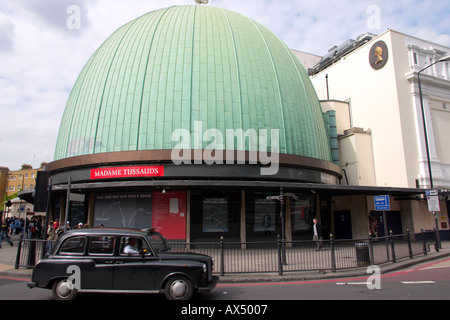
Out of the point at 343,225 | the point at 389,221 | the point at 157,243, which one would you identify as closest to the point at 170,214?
the point at 157,243

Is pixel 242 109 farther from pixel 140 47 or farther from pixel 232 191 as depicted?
pixel 140 47

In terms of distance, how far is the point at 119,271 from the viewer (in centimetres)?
748

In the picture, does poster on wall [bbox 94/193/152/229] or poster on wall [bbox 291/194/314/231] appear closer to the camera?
poster on wall [bbox 94/193/152/229]

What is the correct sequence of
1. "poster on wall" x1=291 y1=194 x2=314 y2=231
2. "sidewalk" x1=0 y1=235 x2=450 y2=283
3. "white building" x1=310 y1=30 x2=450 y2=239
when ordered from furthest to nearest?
"white building" x1=310 y1=30 x2=450 y2=239 < "poster on wall" x1=291 y1=194 x2=314 y2=231 < "sidewalk" x1=0 y1=235 x2=450 y2=283

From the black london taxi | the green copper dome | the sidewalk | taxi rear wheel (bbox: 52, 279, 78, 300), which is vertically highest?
the green copper dome

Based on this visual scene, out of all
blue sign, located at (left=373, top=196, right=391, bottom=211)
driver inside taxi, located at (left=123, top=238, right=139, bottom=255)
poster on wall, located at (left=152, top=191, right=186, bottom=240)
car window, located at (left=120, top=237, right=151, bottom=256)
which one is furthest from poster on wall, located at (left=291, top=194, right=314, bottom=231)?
driver inside taxi, located at (left=123, top=238, right=139, bottom=255)

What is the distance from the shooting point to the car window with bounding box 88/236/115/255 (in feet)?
25.3

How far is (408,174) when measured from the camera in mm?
24375

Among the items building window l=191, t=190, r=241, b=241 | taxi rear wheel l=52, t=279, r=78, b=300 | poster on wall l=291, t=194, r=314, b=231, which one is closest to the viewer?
taxi rear wheel l=52, t=279, r=78, b=300

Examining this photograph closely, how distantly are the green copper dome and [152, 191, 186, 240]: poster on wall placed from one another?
2.78 metres

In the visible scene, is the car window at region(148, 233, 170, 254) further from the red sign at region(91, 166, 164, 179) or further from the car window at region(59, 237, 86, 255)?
the red sign at region(91, 166, 164, 179)

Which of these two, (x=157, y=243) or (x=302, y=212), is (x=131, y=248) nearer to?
(x=157, y=243)

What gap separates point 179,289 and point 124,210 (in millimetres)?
11878

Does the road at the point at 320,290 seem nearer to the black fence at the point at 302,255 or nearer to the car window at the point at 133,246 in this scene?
the black fence at the point at 302,255
